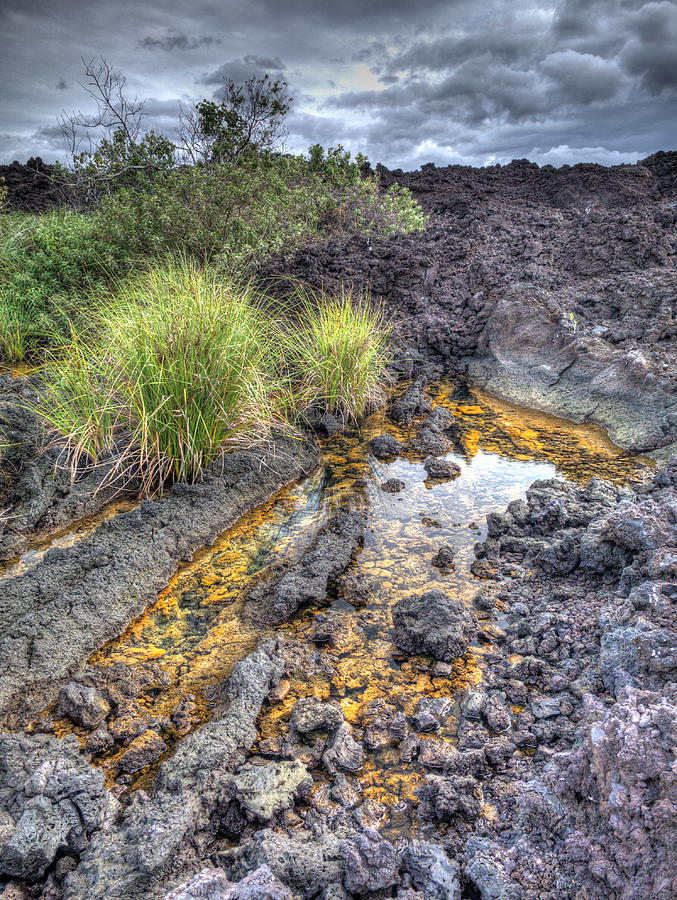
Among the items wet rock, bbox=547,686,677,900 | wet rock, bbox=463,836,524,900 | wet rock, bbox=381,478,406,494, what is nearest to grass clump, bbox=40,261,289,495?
wet rock, bbox=381,478,406,494

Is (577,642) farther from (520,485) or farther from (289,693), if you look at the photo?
(520,485)

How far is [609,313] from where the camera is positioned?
643cm

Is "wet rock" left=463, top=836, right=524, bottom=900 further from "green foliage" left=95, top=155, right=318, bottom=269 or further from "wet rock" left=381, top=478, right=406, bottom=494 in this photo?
"green foliage" left=95, top=155, right=318, bottom=269

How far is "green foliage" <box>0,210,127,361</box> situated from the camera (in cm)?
601

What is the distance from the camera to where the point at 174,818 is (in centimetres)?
161

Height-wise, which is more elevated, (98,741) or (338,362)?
(338,362)

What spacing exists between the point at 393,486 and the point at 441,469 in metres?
0.46

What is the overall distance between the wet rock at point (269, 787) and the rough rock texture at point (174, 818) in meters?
0.07

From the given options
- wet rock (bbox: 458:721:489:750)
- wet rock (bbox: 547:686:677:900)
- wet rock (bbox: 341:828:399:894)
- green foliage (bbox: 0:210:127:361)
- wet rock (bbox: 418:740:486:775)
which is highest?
green foliage (bbox: 0:210:127:361)

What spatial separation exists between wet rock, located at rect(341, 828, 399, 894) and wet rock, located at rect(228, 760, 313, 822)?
32 centimetres

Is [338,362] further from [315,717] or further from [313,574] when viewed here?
[315,717]

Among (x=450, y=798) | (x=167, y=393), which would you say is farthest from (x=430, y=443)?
(x=450, y=798)

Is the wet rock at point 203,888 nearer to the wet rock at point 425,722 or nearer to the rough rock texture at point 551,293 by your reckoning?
the wet rock at point 425,722

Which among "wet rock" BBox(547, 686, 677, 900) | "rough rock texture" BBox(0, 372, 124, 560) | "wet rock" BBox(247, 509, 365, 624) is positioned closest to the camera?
"wet rock" BBox(547, 686, 677, 900)
